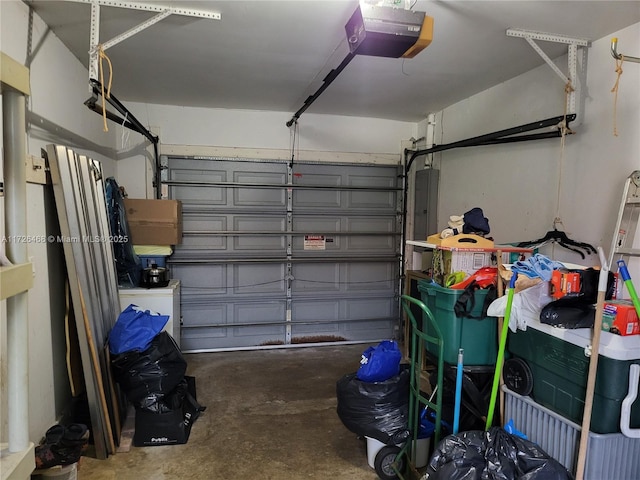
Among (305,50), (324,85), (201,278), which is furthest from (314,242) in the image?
(305,50)

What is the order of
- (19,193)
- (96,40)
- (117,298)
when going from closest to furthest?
1. (19,193)
2. (96,40)
3. (117,298)

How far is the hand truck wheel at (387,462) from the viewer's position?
7.25ft

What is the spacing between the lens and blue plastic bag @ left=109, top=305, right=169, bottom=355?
255cm

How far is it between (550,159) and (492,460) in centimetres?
224

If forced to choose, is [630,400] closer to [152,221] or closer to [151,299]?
[151,299]

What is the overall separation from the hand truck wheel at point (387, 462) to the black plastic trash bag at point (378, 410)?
75mm

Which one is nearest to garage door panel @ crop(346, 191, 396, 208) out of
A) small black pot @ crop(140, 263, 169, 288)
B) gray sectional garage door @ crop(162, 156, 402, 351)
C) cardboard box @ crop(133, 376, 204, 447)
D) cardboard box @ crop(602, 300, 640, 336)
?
gray sectional garage door @ crop(162, 156, 402, 351)

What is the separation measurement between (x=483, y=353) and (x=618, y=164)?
57.2 inches

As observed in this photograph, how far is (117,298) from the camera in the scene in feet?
10.3

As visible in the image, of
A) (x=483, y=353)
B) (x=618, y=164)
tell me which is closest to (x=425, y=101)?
(x=618, y=164)

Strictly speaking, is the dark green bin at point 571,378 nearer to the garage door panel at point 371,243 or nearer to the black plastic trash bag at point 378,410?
the black plastic trash bag at point 378,410

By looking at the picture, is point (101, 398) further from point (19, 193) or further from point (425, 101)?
point (425, 101)

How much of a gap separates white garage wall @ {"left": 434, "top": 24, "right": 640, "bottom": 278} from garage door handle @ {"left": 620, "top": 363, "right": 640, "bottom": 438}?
43.0 inches

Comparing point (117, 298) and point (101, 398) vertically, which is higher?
point (117, 298)
